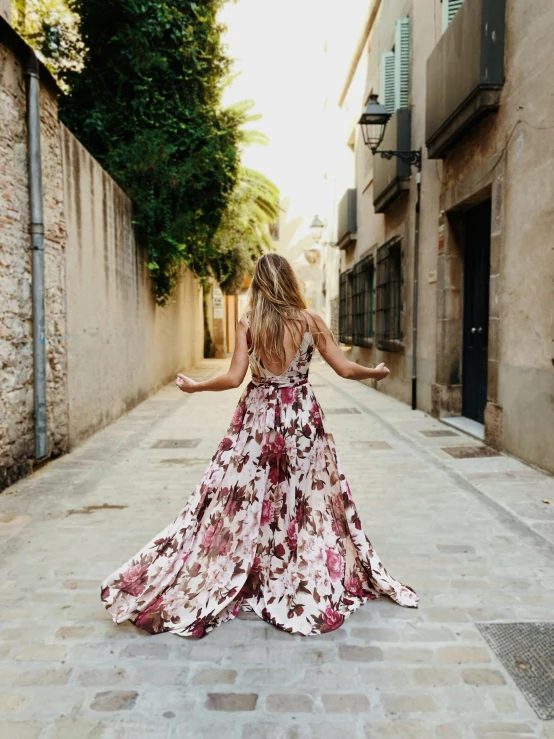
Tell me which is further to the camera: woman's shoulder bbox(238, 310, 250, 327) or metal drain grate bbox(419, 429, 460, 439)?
metal drain grate bbox(419, 429, 460, 439)

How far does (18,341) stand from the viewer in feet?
17.3

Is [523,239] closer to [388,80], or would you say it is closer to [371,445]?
[371,445]

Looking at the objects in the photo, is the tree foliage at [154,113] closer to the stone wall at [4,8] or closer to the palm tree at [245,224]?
the palm tree at [245,224]

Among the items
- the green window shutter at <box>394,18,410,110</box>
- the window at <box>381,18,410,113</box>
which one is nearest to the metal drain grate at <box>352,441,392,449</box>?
the window at <box>381,18,410,113</box>

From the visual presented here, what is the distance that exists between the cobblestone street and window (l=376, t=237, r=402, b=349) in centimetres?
616

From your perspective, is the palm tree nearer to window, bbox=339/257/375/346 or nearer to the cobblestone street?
window, bbox=339/257/375/346

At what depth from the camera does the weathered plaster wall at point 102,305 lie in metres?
6.77

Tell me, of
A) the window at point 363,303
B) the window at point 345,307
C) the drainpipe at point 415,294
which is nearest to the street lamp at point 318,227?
the window at point 345,307

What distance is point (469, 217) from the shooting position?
817 centimetres

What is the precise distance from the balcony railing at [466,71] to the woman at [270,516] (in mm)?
4827

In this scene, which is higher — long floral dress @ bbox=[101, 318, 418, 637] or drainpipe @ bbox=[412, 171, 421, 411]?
drainpipe @ bbox=[412, 171, 421, 411]

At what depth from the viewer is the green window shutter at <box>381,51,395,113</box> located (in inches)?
434

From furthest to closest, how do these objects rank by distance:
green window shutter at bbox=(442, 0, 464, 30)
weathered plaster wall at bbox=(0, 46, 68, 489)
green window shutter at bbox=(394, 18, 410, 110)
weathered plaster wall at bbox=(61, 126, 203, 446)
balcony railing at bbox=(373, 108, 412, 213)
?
green window shutter at bbox=(394, 18, 410, 110) < balcony railing at bbox=(373, 108, 412, 213) < green window shutter at bbox=(442, 0, 464, 30) < weathered plaster wall at bbox=(61, 126, 203, 446) < weathered plaster wall at bbox=(0, 46, 68, 489)

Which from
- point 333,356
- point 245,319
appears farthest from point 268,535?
point 245,319
